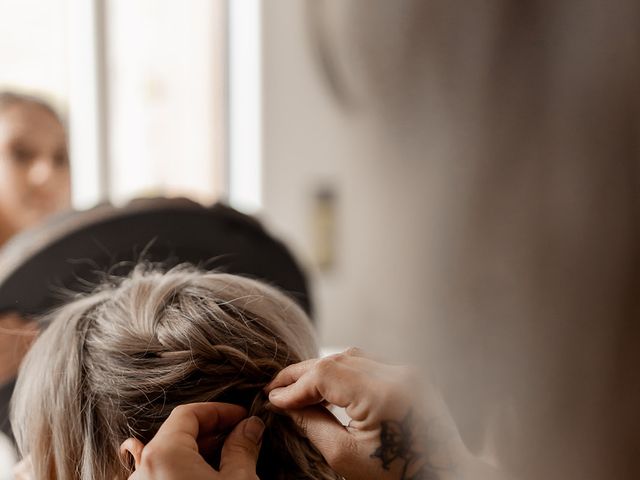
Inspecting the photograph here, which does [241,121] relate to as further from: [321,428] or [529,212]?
[529,212]

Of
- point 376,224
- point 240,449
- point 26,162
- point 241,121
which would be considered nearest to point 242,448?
point 240,449

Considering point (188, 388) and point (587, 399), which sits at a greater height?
point (587, 399)

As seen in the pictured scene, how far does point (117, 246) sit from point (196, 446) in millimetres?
344

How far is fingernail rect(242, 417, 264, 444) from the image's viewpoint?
1.79ft

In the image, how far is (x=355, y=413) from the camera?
18.8 inches

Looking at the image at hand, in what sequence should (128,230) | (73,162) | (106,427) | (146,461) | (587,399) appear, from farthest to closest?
(73,162)
(128,230)
(106,427)
(146,461)
(587,399)

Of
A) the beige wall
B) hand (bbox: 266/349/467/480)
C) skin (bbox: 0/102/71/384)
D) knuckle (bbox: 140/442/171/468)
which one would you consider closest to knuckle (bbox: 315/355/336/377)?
hand (bbox: 266/349/467/480)

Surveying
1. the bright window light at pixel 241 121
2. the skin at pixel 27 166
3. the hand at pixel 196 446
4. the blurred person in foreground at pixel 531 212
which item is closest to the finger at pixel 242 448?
the hand at pixel 196 446

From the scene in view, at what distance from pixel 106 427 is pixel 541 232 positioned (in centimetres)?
53

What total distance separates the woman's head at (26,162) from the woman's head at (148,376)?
802 millimetres

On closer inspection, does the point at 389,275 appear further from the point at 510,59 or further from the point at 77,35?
the point at 77,35

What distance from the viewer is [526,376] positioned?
106 millimetres

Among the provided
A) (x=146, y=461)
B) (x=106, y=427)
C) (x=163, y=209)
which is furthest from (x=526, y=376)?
(x=163, y=209)

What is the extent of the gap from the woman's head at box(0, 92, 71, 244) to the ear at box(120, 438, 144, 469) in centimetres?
89
